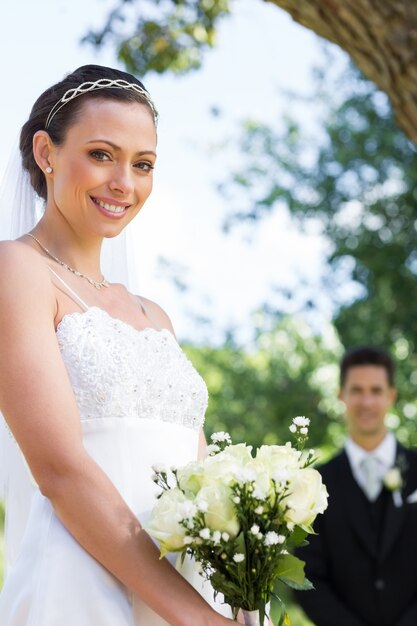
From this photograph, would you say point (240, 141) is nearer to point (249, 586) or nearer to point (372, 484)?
point (372, 484)

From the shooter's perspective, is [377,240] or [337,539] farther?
[377,240]

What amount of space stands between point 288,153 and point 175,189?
2102mm

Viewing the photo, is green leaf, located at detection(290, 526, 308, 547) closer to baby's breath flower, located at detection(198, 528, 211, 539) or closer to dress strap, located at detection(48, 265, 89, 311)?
baby's breath flower, located at detection(198, 528, 211, 539)

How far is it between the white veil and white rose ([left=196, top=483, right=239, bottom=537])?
31.0 inches

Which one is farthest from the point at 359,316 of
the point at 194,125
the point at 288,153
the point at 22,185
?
the point at 22,185

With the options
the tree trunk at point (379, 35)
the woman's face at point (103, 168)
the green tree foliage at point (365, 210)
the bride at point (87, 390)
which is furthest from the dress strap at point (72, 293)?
the green tree foliage at point (365, 210)

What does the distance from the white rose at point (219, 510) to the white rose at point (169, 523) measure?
59mm

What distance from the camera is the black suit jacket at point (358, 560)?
236 inches

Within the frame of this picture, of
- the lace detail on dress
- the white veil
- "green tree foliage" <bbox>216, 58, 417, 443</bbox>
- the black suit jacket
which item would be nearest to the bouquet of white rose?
the lace detail on dress

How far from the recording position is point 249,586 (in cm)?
270

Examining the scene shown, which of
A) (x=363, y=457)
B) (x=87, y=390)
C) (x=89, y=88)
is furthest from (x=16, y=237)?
(x=363, y=457)

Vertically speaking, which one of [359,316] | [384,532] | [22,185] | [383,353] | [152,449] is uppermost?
[359,316]

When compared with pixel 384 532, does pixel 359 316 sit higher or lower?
higher

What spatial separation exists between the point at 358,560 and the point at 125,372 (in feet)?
11.8
